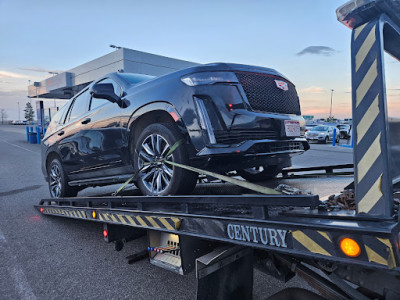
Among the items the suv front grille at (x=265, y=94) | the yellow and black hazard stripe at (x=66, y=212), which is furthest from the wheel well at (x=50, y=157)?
the suv front grille at (x=265, y=94)

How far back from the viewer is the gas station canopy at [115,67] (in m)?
22.0

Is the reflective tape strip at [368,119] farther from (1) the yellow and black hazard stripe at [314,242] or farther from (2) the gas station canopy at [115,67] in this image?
(2) the gas station canopy at [115,67]

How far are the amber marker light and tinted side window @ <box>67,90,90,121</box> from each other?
391 centimetres

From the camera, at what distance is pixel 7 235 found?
4.56 m

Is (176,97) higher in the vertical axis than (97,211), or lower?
higher

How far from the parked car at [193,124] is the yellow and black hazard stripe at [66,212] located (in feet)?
1.56

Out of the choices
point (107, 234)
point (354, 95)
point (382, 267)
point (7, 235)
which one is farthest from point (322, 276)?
point (7, 235)

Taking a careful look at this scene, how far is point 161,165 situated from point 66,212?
2.03 m

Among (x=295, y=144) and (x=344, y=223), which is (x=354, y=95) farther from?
(x=295, y=144)

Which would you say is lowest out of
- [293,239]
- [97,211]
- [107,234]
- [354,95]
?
[107,234]

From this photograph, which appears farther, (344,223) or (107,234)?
(107,234)

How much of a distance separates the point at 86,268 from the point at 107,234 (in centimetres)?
42

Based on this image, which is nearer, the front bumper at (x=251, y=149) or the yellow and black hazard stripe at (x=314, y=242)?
the yellow and black hazard stripe at (x=314, y=242)

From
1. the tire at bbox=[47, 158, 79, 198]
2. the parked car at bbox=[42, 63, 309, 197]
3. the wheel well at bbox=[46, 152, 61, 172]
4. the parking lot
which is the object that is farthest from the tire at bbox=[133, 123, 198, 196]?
the wheel well at bbox=[46, 152, 61, 172]
